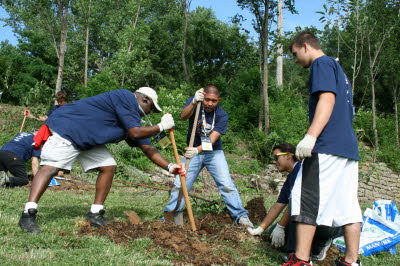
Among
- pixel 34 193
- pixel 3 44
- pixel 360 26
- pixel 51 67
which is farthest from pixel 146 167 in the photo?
pixel 3 44

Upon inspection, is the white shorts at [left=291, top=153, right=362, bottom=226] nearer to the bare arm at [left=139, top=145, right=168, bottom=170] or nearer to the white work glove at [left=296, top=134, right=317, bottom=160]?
the white work glove at [left=296, top=134, right=317, bottom=160]

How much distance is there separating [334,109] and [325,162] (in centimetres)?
45

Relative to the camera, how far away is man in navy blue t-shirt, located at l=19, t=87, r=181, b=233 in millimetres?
4246

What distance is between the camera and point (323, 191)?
335 cm

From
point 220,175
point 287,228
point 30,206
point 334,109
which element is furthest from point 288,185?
point 30,206

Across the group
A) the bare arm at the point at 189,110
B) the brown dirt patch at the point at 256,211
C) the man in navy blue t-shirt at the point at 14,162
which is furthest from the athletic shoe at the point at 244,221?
the man in navy blue t-shirt at the point at 14,162

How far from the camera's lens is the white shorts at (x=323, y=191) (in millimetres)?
3354

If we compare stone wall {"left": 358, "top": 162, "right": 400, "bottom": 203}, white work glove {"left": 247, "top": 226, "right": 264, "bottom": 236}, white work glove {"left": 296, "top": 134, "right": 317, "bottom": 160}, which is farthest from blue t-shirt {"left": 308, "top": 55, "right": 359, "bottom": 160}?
stone wall {"left": 358, "top": 162, "right": 400, "bottom": 203}

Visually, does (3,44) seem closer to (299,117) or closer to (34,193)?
(299,117)

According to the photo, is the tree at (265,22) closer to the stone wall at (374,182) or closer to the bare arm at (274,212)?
the stone wall at (374,182)

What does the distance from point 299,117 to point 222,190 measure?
11776 mm

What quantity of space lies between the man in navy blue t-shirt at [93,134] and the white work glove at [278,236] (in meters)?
1.27

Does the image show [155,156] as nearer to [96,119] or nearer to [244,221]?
[96,119]

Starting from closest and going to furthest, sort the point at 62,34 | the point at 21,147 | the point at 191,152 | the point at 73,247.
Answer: the point at 73,247 < the point at 191,152 < the point at 21,147 < the point at 62,34
